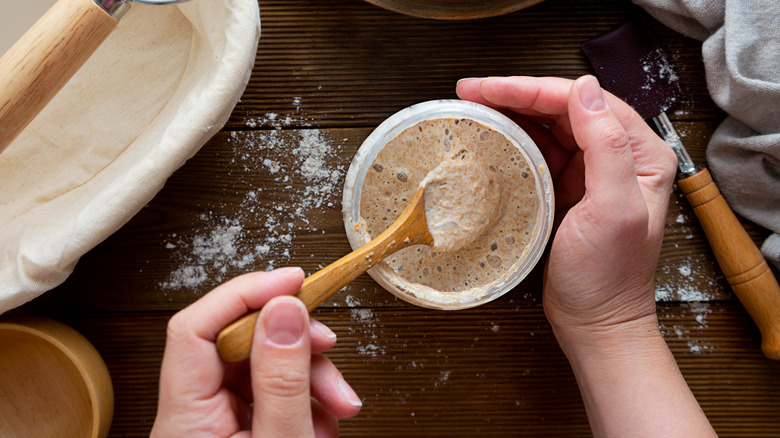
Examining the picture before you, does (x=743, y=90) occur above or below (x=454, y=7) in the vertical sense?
below

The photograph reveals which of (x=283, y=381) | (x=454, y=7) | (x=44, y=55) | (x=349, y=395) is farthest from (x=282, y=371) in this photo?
(x=454, y=7)

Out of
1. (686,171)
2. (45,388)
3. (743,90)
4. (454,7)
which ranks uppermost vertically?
(454,7)

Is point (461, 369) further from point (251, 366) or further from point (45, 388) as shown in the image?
point (45, 388)

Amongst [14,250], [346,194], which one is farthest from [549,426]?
[14,250]

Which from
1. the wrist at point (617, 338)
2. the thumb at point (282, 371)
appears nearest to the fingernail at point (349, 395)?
the thumb at point (282, 371)

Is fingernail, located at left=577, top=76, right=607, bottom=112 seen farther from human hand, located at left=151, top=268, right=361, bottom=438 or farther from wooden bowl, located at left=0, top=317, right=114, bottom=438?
wooden bowl, located at left=0, top=317, right=114, bottom=438

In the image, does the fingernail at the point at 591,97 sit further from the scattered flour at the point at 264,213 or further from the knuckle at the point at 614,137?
the scattered flour at the point at 264,213
